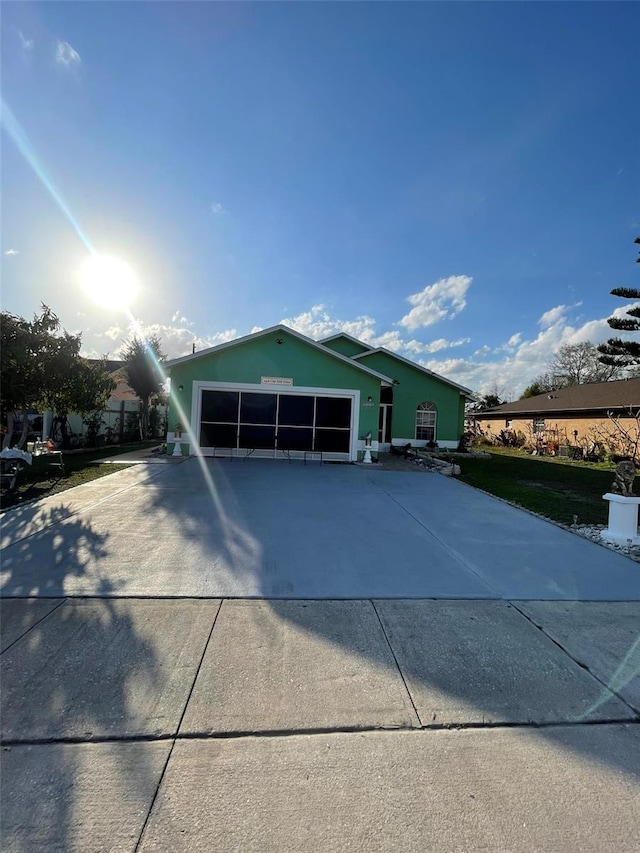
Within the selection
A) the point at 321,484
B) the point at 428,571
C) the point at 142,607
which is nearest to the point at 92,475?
the point at 321,484

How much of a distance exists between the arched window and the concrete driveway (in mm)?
11833

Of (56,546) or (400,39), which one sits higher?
(400,39)

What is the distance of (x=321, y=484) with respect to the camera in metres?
9.79

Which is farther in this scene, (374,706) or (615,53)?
(615,53)

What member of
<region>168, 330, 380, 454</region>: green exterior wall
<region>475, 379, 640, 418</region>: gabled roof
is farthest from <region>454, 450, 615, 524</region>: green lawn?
<region>475, 379, 640, 418</region>: gabled roof

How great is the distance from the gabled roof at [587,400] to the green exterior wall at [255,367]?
50.0ft

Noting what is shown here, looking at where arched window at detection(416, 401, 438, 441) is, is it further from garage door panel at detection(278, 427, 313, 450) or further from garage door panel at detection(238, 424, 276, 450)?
garage door panel at detection(238, 424, 276, 450)

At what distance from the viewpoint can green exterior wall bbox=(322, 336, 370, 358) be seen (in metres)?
20.9

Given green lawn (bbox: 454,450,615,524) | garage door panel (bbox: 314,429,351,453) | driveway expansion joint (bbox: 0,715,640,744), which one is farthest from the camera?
garage door panel (bbox: 314,429,351,453)

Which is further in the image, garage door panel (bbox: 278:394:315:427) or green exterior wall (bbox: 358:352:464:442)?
green exterior wall (bbox: 358:352:464:442)

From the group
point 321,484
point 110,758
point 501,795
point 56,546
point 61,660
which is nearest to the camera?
point 501,795

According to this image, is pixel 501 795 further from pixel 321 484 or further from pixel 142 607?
pixel 321 484

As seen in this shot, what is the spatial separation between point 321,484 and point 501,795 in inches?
312

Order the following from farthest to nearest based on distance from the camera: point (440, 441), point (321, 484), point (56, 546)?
point (440, 441), point (321, 484), point (56, 546)
